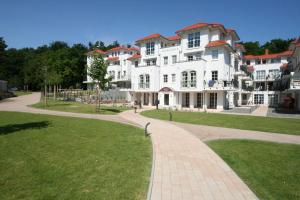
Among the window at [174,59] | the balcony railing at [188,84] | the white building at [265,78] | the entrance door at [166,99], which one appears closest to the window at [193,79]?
the balcony railing at [188,84]

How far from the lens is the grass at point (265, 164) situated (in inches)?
214

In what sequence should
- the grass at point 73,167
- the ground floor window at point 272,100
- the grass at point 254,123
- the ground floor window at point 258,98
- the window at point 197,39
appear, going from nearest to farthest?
1. the grass at point 73,167
2. the grass at point 254,123
3. the window at point 197,39
4. the ground floor window at point 272,100
5. the ground floor window at point 258,98

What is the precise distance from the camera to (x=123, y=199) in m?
4.56

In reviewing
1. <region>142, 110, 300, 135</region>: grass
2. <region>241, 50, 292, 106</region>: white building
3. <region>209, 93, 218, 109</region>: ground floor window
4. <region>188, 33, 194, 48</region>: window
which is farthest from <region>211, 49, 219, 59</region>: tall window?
<region>241, 50, 292, 106</region>: white building

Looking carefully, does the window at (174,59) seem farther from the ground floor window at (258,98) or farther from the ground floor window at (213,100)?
the ground floor window at (258,98)

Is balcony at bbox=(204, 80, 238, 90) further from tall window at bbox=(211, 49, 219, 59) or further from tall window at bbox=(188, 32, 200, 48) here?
tall window at bbox=(188, 32, 200, 48)

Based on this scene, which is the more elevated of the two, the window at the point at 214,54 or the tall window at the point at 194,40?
the tall window at the point at 194,40

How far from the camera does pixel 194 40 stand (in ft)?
112

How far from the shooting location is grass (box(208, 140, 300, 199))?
5.43 meters

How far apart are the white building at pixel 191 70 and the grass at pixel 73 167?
23.3 metres

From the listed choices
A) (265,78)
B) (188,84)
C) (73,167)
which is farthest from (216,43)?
(73,167)

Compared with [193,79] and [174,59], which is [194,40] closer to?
[174,59]

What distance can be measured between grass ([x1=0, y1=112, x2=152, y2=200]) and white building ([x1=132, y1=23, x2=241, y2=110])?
23.3 metres

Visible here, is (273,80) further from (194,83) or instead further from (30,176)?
(30,176)
